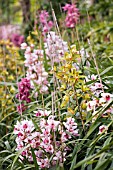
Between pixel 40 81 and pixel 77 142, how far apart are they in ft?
3.07

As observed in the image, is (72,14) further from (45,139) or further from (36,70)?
(45,139)

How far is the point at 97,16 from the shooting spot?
6.32 meters

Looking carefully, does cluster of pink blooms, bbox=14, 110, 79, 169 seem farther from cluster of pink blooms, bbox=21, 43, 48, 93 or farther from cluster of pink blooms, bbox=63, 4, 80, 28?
cluster of pink blooms, bbox=63, 4, 80, 28

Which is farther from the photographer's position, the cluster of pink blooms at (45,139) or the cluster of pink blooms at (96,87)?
the cluster of pink blooms at (96,87)

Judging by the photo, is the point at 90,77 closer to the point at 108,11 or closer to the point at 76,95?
the point at 76,95

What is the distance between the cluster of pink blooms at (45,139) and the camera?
2252mm

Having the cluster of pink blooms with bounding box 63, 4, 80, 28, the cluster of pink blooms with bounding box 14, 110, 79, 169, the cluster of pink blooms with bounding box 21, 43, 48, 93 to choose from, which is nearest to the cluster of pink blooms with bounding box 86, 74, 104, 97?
the cluster of pink blooms with bounding box 14, 110, 79, 169

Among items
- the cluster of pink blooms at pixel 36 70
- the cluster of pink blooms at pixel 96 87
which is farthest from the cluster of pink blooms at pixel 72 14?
the cluster of pink blooms at pixel 96 87

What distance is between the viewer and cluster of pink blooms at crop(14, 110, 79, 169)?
7.39 ft

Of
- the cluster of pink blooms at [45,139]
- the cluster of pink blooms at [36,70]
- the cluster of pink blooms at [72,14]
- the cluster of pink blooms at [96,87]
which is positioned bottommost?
the cluster of pink blooms at [45,139]

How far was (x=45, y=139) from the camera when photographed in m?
2.26

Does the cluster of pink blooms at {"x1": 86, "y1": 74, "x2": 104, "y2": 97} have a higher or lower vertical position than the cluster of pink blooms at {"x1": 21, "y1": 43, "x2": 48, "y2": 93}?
lower

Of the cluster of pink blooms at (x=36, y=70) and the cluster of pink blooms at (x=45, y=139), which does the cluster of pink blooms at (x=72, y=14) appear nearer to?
the cluster of pink blooms at (x=36, y=70)

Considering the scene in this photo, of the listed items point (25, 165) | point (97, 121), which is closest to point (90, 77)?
point (97, 121)
